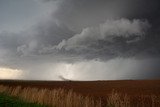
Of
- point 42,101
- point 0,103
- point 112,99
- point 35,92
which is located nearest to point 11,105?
point 0,103

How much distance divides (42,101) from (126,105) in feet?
32.0

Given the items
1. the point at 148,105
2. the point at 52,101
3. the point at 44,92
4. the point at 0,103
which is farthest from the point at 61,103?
the point at 148,105

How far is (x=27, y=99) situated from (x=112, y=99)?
1202 cm

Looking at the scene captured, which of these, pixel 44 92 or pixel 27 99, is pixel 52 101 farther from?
pixel 27 99

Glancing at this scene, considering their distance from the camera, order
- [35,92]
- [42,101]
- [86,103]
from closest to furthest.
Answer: [86,103] < [42,101] < [35,92]

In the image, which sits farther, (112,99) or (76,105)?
(76,105)

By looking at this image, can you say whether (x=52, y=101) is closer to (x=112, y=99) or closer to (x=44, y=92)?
(x=44, y=92)

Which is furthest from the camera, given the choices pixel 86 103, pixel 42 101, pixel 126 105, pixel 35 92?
pixel 35 92

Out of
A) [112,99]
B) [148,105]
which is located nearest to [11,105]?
[112,99]

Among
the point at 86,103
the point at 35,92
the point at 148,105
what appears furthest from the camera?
the point at 35,92

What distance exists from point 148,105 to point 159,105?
3965 millimetres

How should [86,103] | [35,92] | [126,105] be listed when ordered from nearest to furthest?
[126,105] → [86,103] → [35,92]

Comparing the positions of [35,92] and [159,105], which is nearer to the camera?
[159,105]

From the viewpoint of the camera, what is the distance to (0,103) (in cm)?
2650
